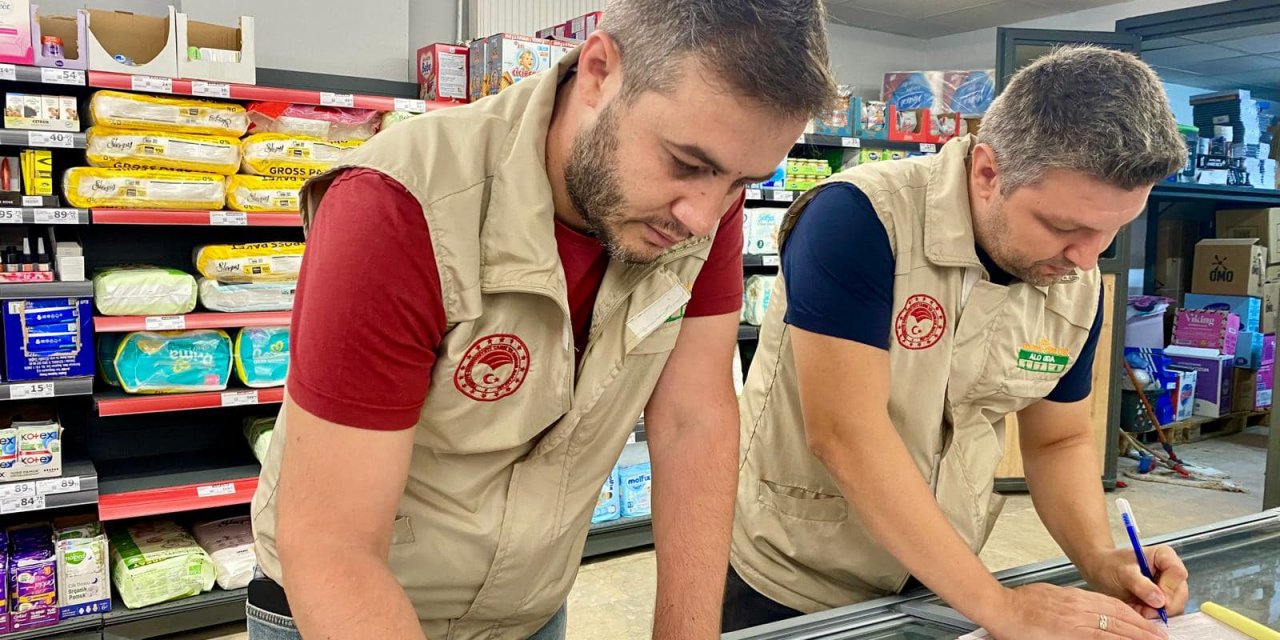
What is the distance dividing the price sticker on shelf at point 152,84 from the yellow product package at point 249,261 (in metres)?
0.58

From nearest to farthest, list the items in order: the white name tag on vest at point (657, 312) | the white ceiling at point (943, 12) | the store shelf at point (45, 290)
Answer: the white name tag on vest at point (657, 312) < the store shelf at point (45, 290) < the white ceiling at point (943, 12)

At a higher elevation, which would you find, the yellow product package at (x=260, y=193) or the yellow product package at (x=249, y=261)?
the yellow product package at (x=260, y=193)

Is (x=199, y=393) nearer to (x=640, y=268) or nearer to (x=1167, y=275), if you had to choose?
(x=640, y=268)

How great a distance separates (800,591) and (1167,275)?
814 cm

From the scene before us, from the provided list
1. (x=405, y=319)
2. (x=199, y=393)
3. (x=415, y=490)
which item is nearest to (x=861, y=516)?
(x=415, y=490)

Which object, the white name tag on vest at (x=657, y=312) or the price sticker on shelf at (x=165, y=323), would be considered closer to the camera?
the white name tag on vest at (x=657, y=312)

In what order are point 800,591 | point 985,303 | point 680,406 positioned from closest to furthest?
1. point 680,406
2. point 985,303
3. point 800,591

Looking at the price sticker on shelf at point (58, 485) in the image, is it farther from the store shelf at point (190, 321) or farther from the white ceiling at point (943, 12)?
the white ceiling at point (943, 12)

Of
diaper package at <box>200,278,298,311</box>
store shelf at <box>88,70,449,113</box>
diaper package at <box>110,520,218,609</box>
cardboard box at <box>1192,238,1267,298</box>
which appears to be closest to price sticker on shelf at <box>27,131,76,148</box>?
store shelf at <box>88,70,449,113</box>

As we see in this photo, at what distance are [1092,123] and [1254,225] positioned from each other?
810 cm

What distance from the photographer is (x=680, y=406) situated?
4.48 feet

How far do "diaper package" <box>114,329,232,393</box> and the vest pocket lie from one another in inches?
103

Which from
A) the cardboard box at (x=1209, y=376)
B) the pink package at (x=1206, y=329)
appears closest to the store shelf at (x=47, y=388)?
the cardboard box at (x=1209, y=376)

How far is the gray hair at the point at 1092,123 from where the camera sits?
4.22ft
